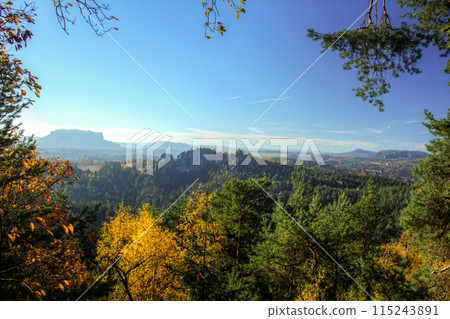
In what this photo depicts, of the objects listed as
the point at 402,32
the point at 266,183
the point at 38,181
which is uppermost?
the point at 402,32

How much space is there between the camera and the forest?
258 cm

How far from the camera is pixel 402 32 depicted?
13.5 feet

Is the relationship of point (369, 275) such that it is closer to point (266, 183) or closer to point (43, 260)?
point (266, 183)

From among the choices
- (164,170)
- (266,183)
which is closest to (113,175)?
(164,170)

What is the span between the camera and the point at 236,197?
12562mm

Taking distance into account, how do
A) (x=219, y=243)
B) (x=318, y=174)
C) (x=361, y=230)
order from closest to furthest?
1. (x=219, y=243)
2. (x=361, y=230)
3. (x=318, y=174)

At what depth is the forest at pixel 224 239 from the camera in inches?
102

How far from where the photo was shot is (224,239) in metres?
13.1

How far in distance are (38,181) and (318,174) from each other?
370 feet

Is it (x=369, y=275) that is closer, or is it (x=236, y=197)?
(x=369, y=275)

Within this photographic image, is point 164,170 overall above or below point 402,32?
below

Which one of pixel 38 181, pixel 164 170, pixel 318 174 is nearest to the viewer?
pixel 38 181
